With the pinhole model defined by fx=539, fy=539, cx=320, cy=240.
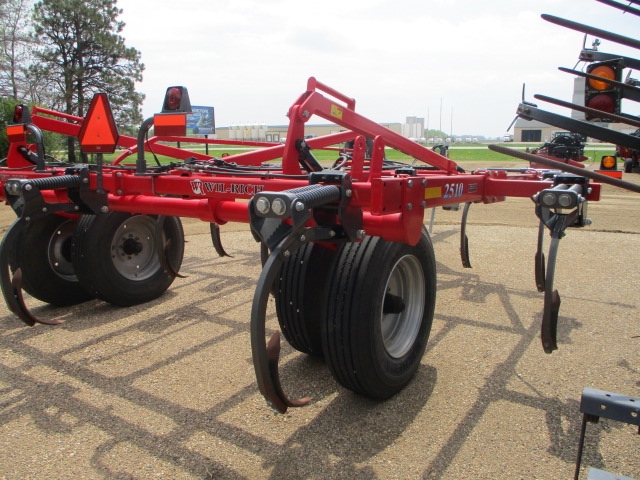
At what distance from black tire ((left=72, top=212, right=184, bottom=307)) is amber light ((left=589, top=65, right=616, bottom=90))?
3.16m

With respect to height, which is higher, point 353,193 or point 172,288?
point 353,193

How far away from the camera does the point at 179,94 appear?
3170 millimetres

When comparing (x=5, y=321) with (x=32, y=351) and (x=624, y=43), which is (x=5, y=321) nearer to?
(x=32, y=351)

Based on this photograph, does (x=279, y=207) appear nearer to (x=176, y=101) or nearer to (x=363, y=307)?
(x=363, y=307)

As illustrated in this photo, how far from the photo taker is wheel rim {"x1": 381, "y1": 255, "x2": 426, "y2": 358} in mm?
3027

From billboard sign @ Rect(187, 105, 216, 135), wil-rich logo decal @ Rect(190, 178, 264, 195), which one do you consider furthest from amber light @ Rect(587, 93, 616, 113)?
billboard sign @ Rect(187, 105, 216, 135)

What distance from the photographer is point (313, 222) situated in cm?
239

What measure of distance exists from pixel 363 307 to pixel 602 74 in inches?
67.9

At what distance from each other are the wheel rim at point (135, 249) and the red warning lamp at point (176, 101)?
147 cm

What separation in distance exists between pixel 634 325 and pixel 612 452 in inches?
78.1

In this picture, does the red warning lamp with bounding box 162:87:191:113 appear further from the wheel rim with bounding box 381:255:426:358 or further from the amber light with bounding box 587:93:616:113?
the amber light with bounding box 587:93:616:113

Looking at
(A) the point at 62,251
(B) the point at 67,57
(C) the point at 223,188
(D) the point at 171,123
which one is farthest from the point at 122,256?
(B) the point at 67,57

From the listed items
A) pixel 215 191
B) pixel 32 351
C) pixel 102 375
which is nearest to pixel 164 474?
pixel 102 375

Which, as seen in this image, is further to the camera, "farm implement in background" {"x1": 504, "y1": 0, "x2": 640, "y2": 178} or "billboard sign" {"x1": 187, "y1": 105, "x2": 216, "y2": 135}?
"billboard sign" {"x1": 187, "y1": 105, "x2": 216, "y2": 135}
